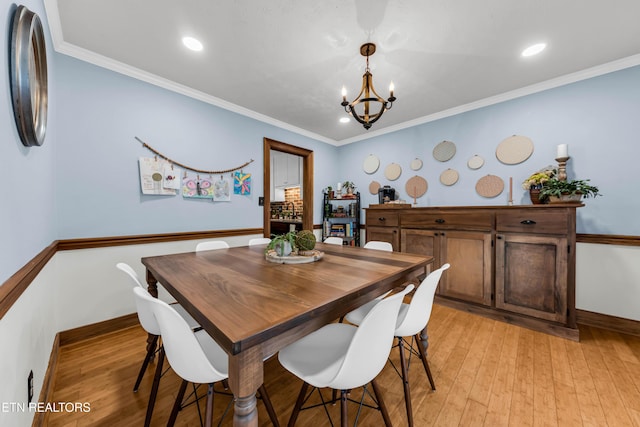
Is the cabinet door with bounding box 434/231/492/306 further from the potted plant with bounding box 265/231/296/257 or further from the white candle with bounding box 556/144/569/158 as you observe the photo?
the potted plant with bounding box 265/231/296/257

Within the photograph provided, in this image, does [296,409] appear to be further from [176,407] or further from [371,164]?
[371,164]

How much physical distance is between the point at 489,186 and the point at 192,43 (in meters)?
3.39

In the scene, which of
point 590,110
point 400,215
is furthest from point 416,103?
point 590,110

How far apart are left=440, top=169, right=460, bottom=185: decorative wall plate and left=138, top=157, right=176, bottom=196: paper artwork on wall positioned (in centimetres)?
336

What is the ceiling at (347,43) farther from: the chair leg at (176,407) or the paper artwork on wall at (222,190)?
the chair leg at (176,407)

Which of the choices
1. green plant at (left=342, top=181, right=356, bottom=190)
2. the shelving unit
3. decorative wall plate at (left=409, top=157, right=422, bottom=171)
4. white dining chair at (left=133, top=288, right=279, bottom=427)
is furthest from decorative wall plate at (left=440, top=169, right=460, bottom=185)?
white dining chair at (left=133, top=288, right=279, bottom=427)

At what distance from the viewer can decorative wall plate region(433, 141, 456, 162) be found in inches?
125

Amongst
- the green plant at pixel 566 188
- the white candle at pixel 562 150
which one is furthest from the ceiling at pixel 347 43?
the green plant at pixel 566 188

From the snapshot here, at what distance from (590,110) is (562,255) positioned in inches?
58.2

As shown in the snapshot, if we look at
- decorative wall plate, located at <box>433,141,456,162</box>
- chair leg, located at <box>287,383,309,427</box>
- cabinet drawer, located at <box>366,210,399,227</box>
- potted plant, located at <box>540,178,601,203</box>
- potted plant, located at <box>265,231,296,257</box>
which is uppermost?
decorative wall plate, located at <box>433,141,456,162</box>

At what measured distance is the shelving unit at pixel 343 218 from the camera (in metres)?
4.10

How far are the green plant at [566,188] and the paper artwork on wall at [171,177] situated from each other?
11.9 ft

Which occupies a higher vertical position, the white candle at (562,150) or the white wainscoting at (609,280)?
the white candle at (562,150)

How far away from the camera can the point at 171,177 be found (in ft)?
8.30
